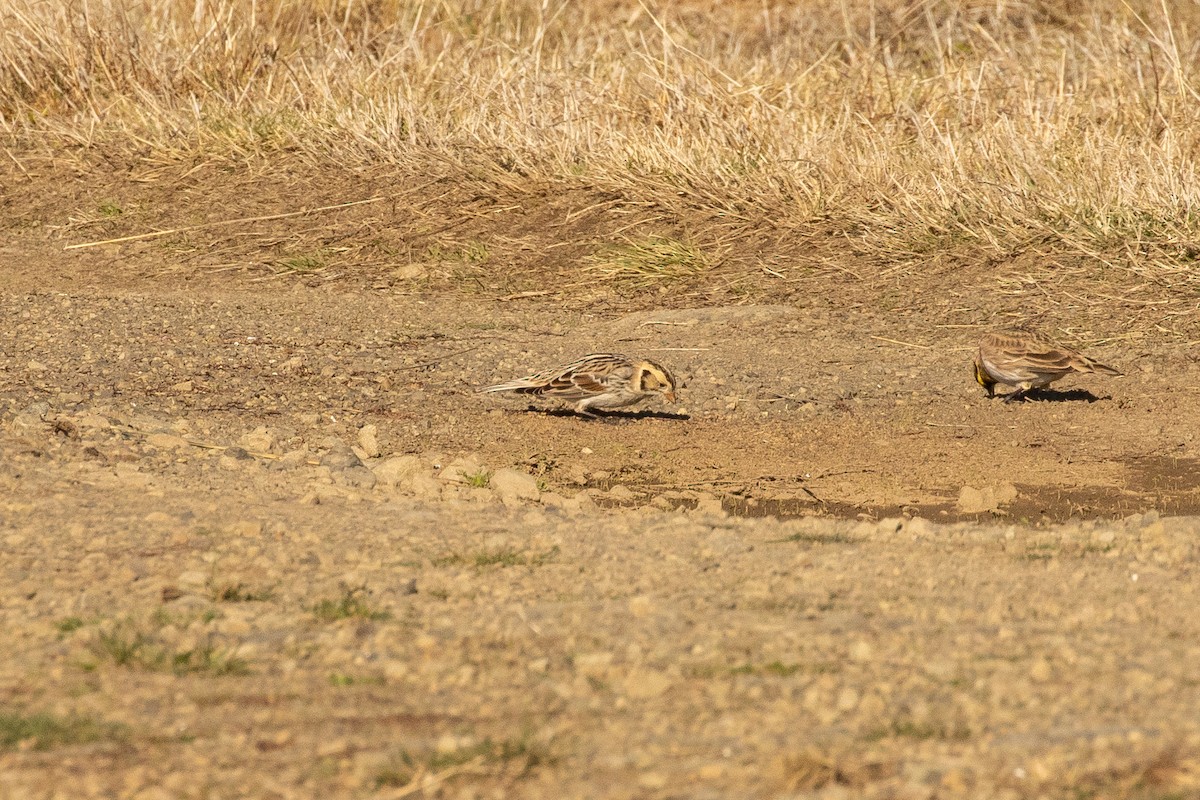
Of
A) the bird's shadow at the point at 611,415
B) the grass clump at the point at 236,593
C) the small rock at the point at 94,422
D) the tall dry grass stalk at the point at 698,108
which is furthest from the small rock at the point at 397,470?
the tall dry grass stalk at the point at 698,108

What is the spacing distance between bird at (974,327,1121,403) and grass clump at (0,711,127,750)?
5.79 meters

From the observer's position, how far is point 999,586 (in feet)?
15.9

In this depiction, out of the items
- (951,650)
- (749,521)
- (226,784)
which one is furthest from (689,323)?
(226,784)

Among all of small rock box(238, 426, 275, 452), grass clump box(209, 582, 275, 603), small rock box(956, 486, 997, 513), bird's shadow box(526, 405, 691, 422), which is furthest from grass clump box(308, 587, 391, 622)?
bird's shadow box(526, 405, 691, 422)

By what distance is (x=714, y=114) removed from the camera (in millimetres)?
12641

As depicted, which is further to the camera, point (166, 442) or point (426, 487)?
point (166, 442)

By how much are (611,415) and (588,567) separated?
355 centimetres

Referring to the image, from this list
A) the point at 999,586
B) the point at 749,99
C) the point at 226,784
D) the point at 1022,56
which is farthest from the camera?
the point at 1022,56

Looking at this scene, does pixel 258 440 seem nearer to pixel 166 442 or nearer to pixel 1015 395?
pixel 166 442

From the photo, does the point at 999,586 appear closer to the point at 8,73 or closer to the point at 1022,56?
the point at 1022,56

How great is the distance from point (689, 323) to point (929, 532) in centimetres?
465

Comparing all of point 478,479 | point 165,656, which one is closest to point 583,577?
point 165,656

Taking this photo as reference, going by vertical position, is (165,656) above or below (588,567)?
above

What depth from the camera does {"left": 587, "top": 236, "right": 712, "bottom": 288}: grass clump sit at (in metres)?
11.2
